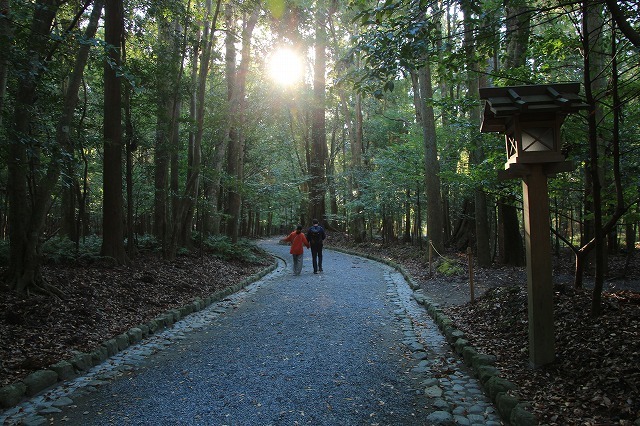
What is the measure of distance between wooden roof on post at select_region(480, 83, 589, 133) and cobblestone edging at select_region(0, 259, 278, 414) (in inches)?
217

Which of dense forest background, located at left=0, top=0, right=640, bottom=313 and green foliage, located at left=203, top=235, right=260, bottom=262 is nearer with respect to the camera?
dense forest background, located at left=0, top=0, right=640, bottom=313

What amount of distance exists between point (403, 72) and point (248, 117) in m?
16.1

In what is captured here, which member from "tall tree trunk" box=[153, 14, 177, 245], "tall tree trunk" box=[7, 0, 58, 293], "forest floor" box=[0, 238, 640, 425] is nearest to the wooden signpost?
"forest floor" box=[0, 238, 640, 425]

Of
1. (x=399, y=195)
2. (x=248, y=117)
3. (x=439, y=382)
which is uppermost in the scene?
(x=248, y=117)

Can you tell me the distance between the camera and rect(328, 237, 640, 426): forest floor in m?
3.44

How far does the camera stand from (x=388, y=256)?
63.1 ft

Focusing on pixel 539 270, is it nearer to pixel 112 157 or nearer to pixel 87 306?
pixel 87 306

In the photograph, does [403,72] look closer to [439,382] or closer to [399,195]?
[439,382]

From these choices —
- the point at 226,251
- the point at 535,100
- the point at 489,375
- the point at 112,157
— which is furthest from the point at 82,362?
the point at 226,251

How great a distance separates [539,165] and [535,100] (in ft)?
2.22

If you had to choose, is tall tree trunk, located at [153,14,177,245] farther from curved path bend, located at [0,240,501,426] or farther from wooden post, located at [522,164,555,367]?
wooden post, located at [522,164,555,367]

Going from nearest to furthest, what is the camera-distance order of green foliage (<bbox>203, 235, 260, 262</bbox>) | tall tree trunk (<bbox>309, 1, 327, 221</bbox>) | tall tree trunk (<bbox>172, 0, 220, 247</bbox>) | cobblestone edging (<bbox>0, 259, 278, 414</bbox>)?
cobblestone edging (<bbox>0, 259, 278, 414</bbox>) → tall tree trunk (<bbox>172, 0, 220, 247</bbox>) → green foliage (<bbox>203, 235, 260, 262</bbox>) → tall tree trunk (<bbox>309, 1, 327, 221</bbox>)

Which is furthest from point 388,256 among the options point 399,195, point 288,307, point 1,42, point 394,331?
point 1,42

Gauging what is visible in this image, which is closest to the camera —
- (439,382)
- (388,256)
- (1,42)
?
(439,382)
